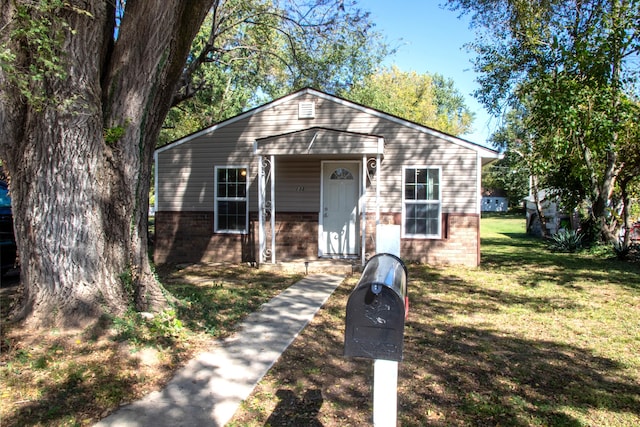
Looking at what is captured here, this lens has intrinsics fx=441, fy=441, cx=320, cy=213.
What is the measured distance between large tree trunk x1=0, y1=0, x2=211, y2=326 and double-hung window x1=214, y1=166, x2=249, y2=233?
648cm

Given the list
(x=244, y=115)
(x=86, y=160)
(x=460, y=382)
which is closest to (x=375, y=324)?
(x=460, y=382)

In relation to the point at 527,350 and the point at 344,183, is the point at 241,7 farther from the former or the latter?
the point at 527,350

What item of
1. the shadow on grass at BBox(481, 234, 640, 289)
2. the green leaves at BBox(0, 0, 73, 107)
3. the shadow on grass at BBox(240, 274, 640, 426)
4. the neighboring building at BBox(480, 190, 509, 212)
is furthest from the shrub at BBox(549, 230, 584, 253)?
the neighboring building at BBox(480, 190, 509, 212)

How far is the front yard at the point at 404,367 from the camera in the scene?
3.44 metres

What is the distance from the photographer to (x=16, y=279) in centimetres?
→ 928

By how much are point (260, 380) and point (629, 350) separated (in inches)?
165

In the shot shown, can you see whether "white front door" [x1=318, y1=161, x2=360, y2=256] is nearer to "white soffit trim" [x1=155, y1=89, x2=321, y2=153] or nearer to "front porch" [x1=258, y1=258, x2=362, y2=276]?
"front porch" [x1=258, y1=258, x2=362, y2=276]

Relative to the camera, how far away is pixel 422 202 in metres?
11.0

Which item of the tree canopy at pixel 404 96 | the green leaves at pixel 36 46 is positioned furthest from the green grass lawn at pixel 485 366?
the tree canopy at pixel 404 96

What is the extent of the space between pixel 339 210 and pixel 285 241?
162 cm

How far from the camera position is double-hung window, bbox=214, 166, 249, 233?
463 inches

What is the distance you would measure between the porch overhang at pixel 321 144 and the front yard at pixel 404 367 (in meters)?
3.98

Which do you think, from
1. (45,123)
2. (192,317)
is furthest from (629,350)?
(45,123)

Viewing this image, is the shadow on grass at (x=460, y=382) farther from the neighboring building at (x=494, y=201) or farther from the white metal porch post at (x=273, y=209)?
the neighboring building at (x=494, y=201)
